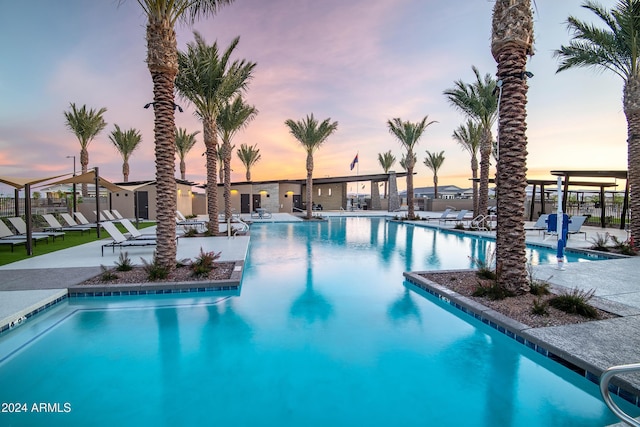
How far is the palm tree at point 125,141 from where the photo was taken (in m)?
32.0

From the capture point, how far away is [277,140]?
29312 mm

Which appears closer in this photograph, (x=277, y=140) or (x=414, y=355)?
(x=414, y=355)

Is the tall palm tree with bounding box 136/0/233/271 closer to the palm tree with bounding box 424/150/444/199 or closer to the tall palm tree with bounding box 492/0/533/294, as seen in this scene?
the tall palm tree with bounding box 492/0/533/294

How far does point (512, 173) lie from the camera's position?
18.3ft

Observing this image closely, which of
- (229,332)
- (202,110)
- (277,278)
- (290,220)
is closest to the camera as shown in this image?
(229,332)

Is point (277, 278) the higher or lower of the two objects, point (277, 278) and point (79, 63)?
the lower

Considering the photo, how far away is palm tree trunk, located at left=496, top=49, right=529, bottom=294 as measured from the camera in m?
5.55

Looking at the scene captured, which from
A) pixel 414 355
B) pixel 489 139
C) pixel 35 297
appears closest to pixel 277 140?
pixel 489 139

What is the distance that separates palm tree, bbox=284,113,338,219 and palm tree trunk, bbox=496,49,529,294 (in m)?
19.5

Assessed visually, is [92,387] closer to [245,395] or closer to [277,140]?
[245,395]

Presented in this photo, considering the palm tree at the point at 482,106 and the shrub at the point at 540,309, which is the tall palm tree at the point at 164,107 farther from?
the palm tree at the point at 482,106

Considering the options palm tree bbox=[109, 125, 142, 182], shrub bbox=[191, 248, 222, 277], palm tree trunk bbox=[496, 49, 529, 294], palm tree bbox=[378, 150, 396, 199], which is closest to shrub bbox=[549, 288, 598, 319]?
palm tree trunk bbox=[496, 49, 529, 294]

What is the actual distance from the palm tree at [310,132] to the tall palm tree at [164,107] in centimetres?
1745

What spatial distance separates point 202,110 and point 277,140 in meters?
15.6
